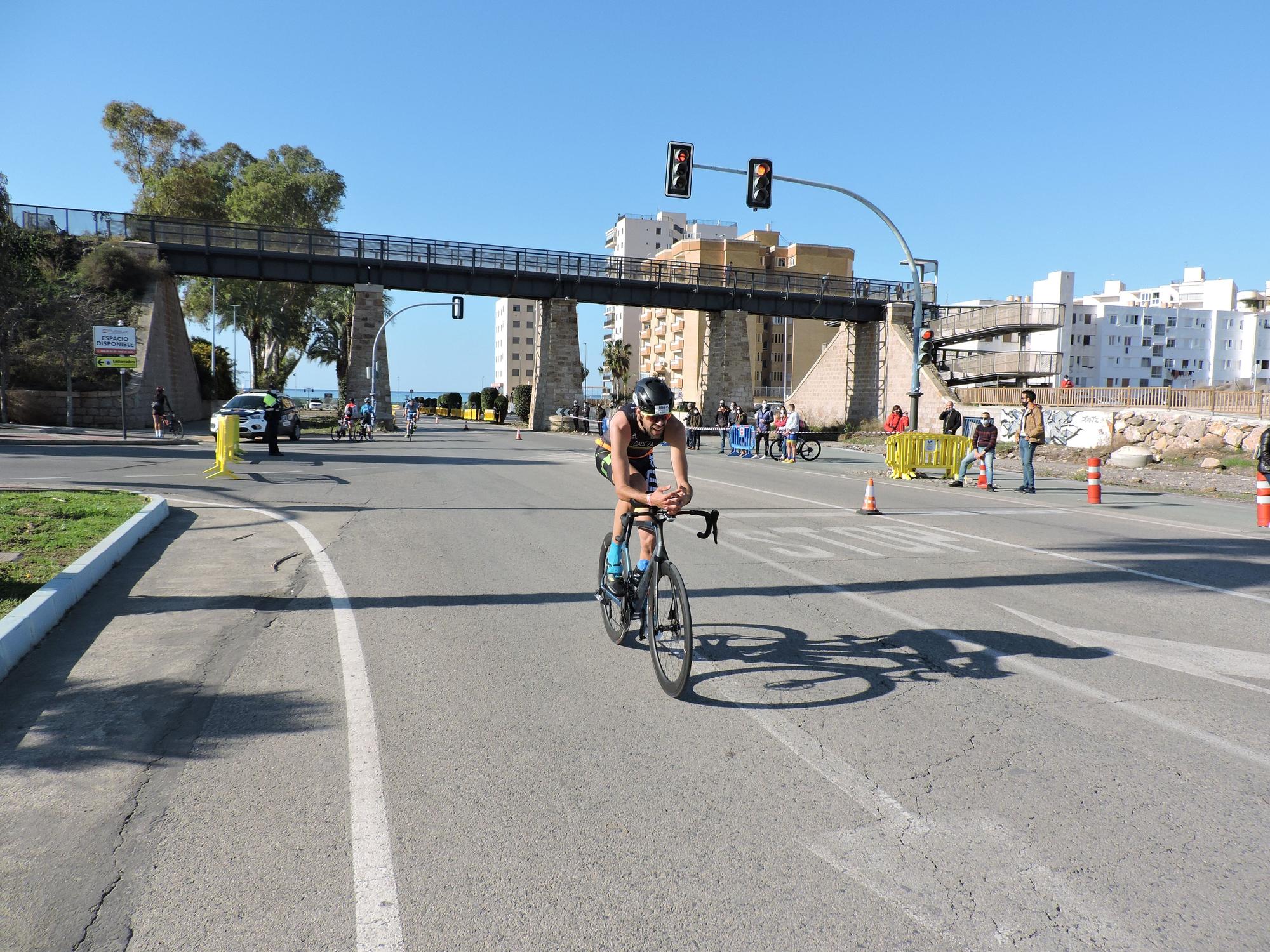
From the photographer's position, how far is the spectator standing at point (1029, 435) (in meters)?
17.1

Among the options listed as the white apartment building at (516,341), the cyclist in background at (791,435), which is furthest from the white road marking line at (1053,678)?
the white apartment building at (516,341)

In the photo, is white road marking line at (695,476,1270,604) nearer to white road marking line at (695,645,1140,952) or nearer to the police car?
white road marking line at (695,645,1140,952)

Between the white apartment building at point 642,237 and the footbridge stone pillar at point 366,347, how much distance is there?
70467mm

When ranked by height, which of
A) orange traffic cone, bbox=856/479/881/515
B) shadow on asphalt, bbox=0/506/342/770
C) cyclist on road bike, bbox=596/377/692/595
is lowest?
shadow on asphalt, bbox=0/506/342/770

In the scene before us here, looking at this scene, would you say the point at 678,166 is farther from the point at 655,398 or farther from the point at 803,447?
the point at 655,398

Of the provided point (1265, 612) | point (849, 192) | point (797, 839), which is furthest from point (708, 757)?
point (849, 192)

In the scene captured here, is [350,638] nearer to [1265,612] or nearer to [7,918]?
[7,918]

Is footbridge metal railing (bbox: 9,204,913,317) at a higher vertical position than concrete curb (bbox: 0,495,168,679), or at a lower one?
higher

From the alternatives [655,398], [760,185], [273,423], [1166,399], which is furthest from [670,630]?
[1166,399]

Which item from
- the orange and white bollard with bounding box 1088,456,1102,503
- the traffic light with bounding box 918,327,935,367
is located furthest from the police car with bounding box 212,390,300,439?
the orange and white bollard with bounding box 1088,456,1102,503

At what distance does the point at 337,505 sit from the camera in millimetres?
13664

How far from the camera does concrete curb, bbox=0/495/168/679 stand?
5.39m

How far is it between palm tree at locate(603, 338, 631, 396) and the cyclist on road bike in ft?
352

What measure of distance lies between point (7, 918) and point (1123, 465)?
2679 cm
